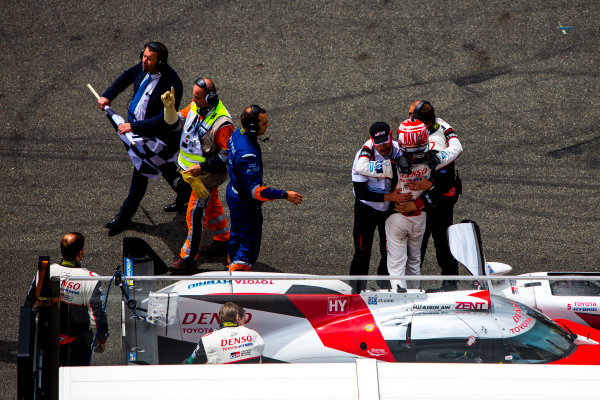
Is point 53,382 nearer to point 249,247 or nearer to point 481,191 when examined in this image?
point 249,247

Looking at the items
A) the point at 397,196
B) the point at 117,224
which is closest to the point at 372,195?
the point at 397,196

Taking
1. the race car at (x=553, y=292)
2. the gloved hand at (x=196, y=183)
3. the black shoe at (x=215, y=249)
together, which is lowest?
the race car at (x=553, y=292)

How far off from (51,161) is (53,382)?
473 cm

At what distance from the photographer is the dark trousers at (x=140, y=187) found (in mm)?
6910

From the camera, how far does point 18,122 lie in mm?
8289

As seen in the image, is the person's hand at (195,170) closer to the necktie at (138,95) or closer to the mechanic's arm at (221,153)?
the mechanic's arm at (221,153)

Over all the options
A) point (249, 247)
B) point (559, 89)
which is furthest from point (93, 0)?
point (559, 89)

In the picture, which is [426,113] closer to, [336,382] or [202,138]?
[202,138]

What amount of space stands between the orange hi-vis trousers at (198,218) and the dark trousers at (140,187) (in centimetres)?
49

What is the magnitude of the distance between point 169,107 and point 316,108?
251 cm

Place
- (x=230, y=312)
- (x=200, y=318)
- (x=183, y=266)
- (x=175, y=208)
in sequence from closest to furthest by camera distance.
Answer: (x=230, y=312) → (x=200, y=318) → (x=183, y=266) → (x=175, y=208)

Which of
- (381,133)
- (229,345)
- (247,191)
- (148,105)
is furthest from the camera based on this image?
(148,105)

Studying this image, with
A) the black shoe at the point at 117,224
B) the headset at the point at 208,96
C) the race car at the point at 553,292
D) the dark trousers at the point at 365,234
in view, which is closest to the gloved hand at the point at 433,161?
the dark trousers at the point at 365,234

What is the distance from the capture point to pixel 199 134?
6.29 metres
